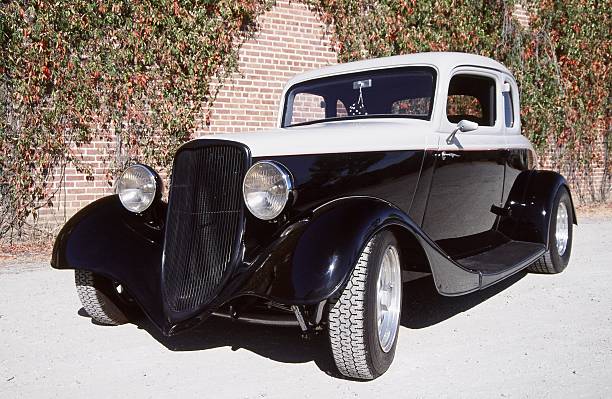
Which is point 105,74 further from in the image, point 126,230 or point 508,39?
point 508,39

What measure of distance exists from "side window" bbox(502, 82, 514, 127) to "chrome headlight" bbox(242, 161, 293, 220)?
280 cm

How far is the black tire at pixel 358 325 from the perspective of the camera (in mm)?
2746

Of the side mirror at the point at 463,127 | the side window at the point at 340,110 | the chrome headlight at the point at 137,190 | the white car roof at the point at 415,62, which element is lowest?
the chrome headlight at the point at 137,190

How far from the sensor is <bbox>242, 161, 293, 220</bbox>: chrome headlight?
2.98 meters

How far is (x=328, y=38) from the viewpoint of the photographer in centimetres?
852

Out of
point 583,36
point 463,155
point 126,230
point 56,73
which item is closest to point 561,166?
point 583,36

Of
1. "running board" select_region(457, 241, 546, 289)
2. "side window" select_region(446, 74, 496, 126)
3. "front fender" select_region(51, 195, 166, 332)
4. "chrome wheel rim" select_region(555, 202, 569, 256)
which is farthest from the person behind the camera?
"chrome wheel rim" select_region(555, 202, 569, 256)

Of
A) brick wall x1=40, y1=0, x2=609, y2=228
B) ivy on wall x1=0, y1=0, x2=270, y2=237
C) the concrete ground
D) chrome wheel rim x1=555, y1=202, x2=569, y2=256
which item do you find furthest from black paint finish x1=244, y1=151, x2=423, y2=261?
brick wall x1=40, y1=0, x2=609, y2=228

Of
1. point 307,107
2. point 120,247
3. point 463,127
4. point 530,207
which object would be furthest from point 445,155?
point 120,247

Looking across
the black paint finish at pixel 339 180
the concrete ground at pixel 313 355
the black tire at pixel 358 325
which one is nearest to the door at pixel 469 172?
the black paint finish at pixel 339 180

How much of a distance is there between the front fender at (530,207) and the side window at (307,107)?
174 cm

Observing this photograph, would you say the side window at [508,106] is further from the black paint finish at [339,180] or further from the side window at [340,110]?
the black paint finish at [339,180]

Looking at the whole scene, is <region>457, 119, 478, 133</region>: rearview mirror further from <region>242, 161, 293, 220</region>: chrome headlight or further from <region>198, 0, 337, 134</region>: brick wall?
<region>198, 0, 337, 134</region>: brick wall

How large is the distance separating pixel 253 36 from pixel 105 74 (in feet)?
6.60
